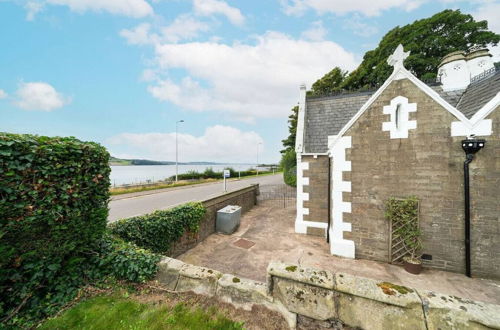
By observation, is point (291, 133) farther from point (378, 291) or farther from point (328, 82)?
point (378, 291)

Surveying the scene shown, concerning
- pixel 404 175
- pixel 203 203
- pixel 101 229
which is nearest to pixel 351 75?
pixel 404 175

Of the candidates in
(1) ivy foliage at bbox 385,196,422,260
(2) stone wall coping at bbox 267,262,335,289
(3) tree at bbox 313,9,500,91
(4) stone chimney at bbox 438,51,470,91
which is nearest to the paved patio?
(1) ivy foliage at bbox 385,196,422,260

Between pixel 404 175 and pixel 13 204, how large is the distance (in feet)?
28.9

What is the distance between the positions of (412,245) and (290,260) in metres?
3.71

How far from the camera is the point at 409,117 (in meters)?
5.48

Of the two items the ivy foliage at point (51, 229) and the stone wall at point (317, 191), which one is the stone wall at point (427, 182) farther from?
the ivy foliage at point (51, 229)

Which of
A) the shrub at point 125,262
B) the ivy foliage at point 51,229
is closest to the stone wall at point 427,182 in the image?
the shrub at point 125,262

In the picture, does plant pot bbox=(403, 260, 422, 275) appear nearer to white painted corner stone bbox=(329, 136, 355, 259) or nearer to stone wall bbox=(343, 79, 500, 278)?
stone wall bbox=(343, 79, 500, 278)

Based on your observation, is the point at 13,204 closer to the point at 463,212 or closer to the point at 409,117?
the point at 409,117

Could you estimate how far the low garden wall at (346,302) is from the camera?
1.75m

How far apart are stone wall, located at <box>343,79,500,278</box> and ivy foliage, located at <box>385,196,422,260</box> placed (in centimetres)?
20

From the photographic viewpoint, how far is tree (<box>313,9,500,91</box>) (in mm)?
16931

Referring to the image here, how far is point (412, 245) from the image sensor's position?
5.25 m

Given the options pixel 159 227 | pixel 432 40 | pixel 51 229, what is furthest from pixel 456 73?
pixel 51 229
